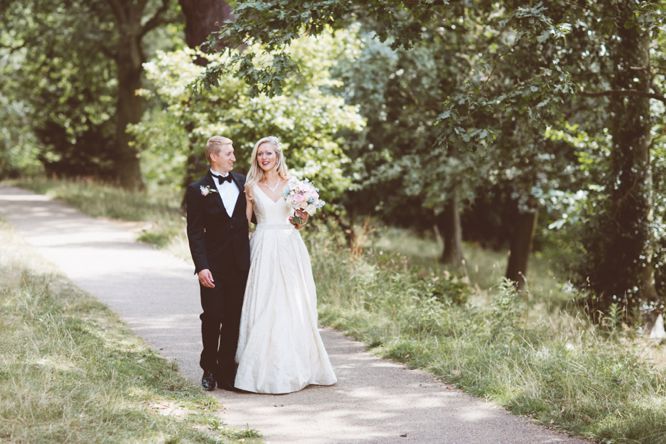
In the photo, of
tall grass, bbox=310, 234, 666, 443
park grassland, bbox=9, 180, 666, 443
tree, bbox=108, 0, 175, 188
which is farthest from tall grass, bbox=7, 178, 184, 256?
tall grass, bbox=310, 234, 666, 443

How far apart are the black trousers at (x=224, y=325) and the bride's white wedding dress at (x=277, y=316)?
0.07 m

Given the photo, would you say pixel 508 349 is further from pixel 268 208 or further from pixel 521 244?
pixel 521 244

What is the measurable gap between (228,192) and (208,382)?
5.27ft

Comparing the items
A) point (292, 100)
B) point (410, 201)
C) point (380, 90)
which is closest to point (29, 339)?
point (292, 100)

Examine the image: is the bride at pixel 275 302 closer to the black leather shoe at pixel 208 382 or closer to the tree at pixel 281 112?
the black leather shoe at pixel 208 382

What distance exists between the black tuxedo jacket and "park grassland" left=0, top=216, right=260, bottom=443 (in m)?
1.08

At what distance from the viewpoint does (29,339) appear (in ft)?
22.5

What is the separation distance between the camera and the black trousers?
6539 mm

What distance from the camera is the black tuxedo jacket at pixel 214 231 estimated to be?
21.1 ft

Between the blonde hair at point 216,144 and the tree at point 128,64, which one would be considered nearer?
the blonde hair at point 216,144

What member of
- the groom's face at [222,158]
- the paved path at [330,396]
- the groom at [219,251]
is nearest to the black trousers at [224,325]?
the groom at [219,251]

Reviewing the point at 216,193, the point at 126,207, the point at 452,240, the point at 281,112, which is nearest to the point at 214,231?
the point at 216,193

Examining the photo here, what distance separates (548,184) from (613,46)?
220 inches

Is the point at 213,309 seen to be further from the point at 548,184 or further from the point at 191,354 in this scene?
the point at 548,184
